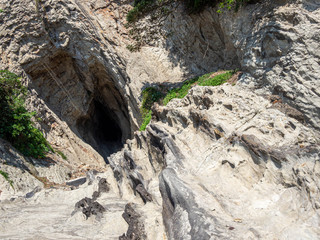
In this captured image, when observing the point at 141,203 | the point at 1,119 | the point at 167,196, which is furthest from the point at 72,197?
the point at 1,119

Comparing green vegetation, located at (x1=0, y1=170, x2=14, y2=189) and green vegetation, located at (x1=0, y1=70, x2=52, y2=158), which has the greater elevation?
green vegetation, located at (x1=0, y1=70, x2=52, y2=158)

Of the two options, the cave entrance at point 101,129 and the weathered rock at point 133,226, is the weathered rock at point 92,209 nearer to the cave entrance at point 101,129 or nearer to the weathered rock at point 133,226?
the weathered rock at point 133,226

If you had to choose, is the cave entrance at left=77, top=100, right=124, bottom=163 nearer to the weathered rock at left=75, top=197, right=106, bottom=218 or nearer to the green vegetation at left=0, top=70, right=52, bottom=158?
the green vegetation at left=0, top=70, right=52, bottom=158

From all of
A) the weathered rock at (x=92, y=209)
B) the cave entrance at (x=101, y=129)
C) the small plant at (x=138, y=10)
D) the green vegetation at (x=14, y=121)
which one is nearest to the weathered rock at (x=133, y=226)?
the weathered rock at (x=92, y=209)

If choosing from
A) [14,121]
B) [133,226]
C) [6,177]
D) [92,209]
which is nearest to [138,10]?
[14,121]

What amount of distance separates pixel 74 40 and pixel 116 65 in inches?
114

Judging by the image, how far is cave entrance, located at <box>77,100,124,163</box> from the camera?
747 inches

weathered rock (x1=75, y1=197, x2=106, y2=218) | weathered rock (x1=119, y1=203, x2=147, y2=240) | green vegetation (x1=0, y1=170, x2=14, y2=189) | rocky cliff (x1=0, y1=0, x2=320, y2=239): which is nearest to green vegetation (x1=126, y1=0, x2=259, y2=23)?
rocky cliff (x1=0, y1=0, x2=320, y2=239)

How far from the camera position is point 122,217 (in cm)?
581

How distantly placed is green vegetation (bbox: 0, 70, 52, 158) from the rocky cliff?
26.6 inches

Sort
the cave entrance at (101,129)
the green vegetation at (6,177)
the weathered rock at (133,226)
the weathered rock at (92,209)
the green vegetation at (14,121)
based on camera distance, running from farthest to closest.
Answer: the cave entrance at (101,129)
the green vegetation at (14,121)
the green vegetation at (6,177)
the weathered rock at (92,209)
the weathered rock at (133,226)

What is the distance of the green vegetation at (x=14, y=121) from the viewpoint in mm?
11438

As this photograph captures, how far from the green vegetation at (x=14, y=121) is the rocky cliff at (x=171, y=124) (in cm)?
68

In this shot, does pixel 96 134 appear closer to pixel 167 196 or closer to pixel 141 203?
pixel 141 203
